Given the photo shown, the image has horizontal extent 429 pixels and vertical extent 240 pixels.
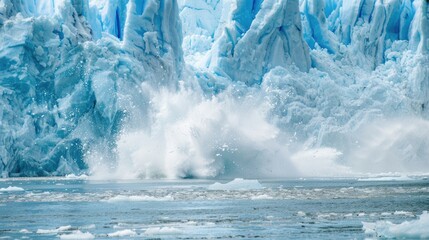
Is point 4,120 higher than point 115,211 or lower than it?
higher

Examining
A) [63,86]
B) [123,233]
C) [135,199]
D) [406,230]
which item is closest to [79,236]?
[123,233]

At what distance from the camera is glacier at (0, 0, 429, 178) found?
39062 mm

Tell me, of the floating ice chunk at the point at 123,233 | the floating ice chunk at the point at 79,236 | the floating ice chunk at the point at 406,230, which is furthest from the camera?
the floating ice chunk at the point at 123,233

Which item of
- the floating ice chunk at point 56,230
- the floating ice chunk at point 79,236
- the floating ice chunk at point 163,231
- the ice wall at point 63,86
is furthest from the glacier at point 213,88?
the floating ice chunk at point 79,236

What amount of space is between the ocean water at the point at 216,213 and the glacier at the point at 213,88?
8950 millimetres

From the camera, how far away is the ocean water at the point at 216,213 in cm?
1521

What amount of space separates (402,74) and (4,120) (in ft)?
71.6

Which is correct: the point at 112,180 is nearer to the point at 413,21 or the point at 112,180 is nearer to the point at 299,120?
the point at 299,120

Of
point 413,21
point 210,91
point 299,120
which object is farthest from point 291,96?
point 413,21

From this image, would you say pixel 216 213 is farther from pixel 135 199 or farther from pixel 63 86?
pixel 63 86

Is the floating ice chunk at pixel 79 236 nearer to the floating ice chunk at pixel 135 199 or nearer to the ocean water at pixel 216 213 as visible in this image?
the ocean water at pixel 216 213

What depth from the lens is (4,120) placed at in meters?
38.3

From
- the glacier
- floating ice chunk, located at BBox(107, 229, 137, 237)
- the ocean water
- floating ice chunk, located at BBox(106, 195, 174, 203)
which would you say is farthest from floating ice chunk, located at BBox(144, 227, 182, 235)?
the glacier

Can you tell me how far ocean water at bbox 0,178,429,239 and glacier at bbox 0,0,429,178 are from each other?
8950 mm
